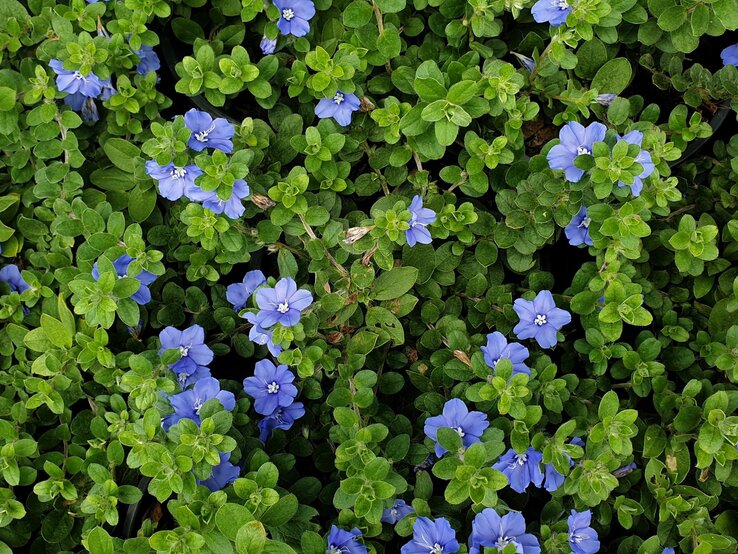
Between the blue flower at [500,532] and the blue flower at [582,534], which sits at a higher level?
the blue flower at [500,532]

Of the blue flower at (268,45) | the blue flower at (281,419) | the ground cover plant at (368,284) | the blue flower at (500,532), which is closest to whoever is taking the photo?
the blue flower at (500,532)

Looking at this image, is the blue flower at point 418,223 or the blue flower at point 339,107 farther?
the blue flower at point 339,107

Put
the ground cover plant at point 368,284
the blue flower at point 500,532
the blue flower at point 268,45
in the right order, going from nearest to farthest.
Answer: the blue flower at point 500,532
the ground cover plant at point 368,284
the blue flower at point 268,45

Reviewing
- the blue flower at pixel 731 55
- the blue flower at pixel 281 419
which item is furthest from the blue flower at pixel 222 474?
the blue flower at pixel 731 55

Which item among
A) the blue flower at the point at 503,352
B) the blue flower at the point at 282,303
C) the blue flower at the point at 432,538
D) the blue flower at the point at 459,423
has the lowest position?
the blue flower at the point at 432,538

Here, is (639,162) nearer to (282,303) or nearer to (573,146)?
(573,146)

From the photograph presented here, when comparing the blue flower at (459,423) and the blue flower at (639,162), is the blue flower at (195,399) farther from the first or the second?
the blue flower at (639,162)
